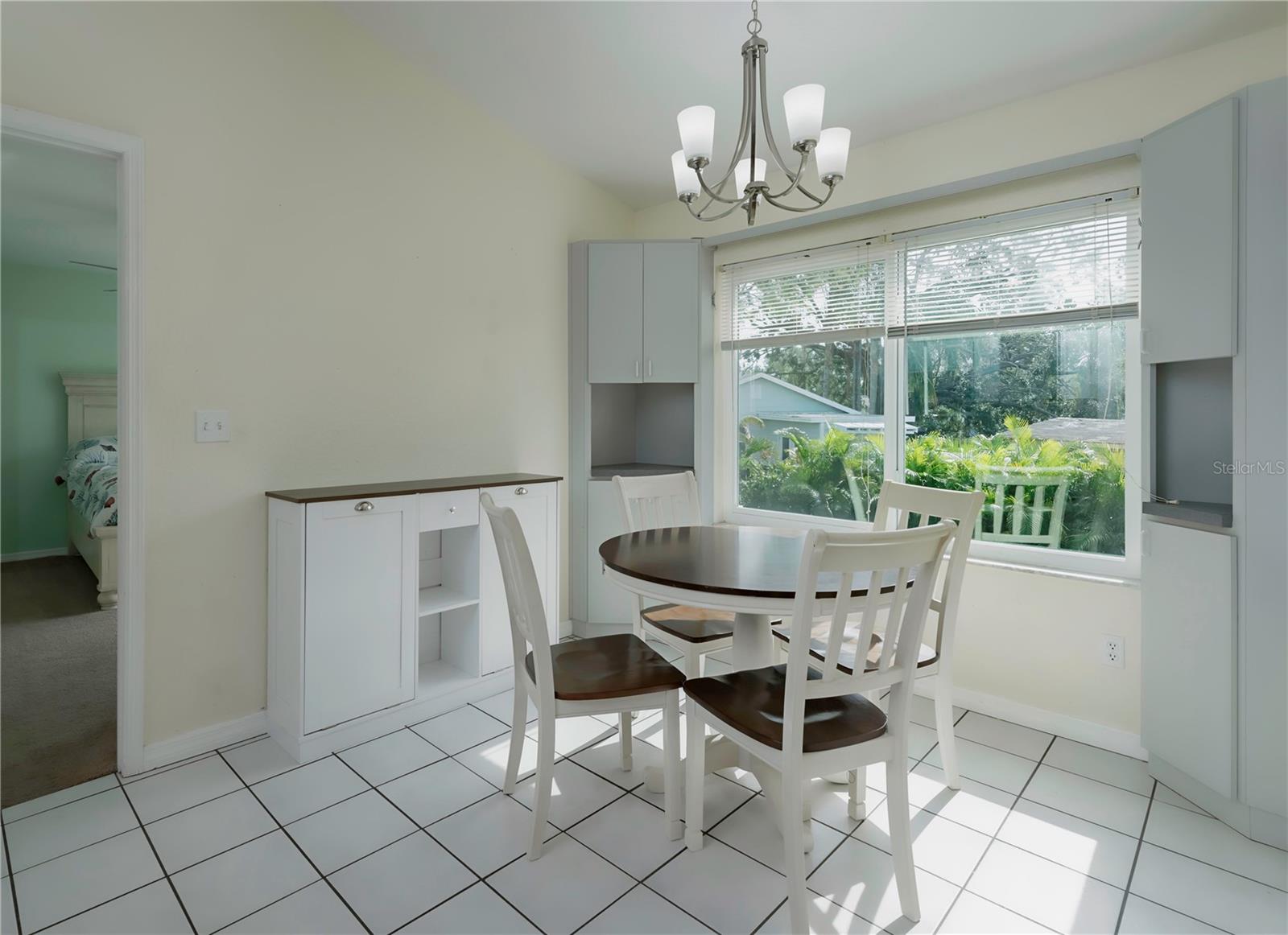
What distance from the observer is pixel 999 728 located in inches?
106

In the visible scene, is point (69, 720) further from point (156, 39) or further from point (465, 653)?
point (156, 39)

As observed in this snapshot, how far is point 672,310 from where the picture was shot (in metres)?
3.65

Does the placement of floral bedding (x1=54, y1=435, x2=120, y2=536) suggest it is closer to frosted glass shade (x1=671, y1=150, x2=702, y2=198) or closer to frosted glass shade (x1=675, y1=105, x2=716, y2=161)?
frosted glass shade (x1=671, y1=150, x2=702, y2=198)

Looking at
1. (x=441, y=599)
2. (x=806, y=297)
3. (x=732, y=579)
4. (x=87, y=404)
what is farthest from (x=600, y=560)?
(x=87, y=404)

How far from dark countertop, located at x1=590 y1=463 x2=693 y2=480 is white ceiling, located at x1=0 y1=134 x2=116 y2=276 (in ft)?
8.12

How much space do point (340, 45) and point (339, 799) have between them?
295cm

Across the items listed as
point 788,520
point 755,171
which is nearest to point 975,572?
point 788,520

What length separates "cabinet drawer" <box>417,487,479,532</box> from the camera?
2.76m

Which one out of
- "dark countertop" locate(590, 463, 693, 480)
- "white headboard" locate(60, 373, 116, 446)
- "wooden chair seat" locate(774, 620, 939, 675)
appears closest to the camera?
"wooden chair seat" locate(774, 620, 939, 675)

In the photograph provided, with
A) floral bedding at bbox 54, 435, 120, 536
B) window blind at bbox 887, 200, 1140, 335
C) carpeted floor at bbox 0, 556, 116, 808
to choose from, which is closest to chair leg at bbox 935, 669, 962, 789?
window blind at bbox 887, 200, 1140, 335

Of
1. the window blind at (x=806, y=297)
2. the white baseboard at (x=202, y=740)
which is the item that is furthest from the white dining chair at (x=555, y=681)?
the window blind at (x=806, y=297)

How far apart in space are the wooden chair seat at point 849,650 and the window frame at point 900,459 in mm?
871

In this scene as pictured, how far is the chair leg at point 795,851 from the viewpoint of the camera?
148 centimetres

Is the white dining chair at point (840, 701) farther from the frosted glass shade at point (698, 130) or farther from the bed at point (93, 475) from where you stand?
the bed at point (93, 475)
